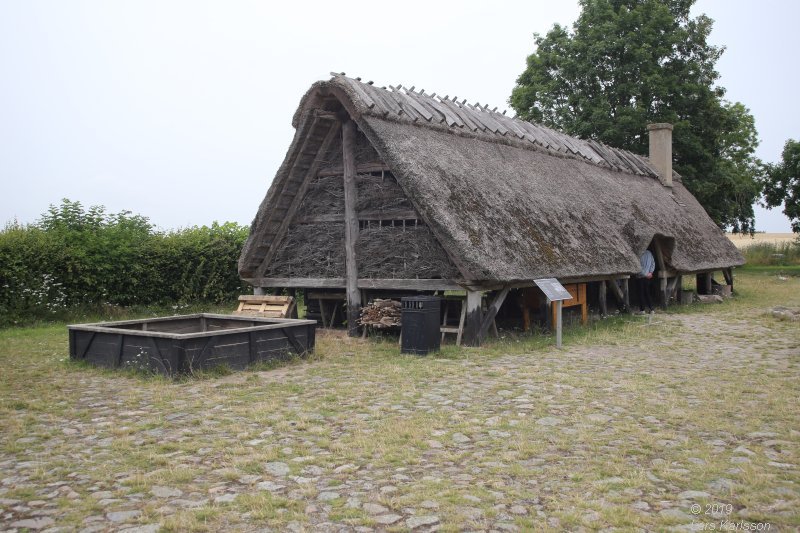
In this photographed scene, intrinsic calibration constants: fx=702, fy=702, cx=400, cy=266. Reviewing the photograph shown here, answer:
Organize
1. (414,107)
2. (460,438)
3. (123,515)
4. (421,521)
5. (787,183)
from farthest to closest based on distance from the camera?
(787,183)
(414,107)
(460,438)
(123,515)
(421,521)

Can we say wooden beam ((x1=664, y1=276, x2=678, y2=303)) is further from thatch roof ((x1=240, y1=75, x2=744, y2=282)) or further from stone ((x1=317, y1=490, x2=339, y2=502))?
stone ((x1=317, y1=490, x2=339, y2=502))

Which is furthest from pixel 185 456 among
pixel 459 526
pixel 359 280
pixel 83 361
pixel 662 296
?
pixel 662 296

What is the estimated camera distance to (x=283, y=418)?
760 cm

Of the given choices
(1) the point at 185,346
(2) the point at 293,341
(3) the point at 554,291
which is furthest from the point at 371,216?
(1) the point at 185,346

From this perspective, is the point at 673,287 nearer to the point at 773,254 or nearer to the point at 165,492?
the point at 165,492

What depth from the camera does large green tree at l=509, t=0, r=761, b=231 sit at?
106ft

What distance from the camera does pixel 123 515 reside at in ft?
16.3

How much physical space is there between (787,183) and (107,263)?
116 ft

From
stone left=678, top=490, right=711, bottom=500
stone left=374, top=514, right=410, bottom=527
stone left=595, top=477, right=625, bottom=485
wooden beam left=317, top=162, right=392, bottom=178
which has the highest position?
wooden beam left=317, top=162, right=392, bottom=178

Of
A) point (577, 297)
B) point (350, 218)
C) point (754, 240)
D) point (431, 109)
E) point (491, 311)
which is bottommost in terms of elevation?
point (491, 311)

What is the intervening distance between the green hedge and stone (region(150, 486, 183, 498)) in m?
12.8

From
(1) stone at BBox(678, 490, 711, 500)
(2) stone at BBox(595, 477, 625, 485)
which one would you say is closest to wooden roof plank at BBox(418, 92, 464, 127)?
(2) stone at BBox(595, 477, 625, 485)

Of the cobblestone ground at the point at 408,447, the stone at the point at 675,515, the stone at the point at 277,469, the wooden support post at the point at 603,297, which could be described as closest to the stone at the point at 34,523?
the cobblestone ground at the point at 408,447

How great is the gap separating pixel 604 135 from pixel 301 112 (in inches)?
836
